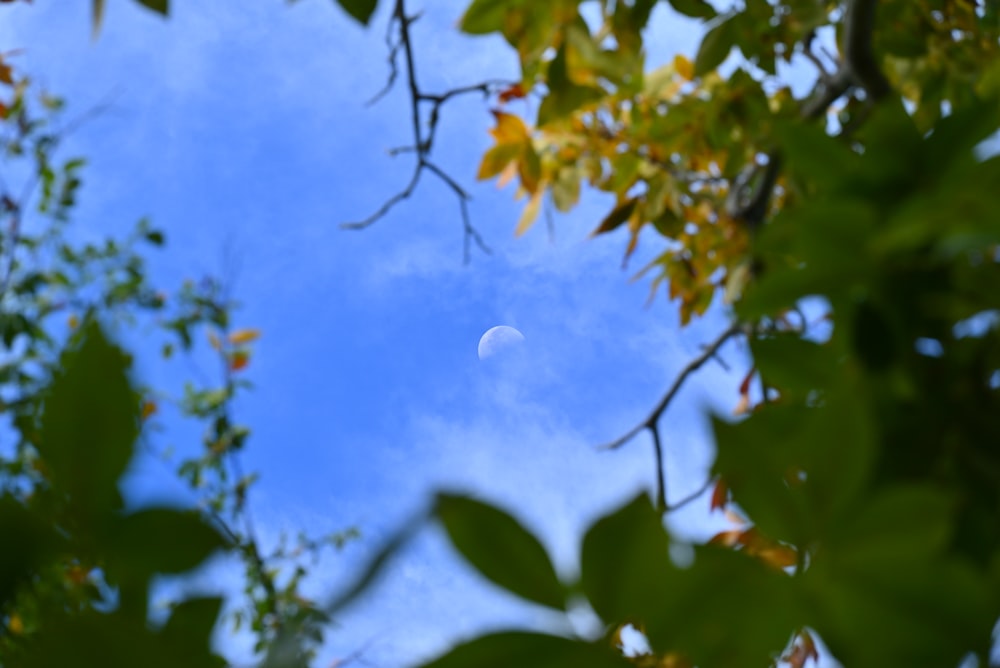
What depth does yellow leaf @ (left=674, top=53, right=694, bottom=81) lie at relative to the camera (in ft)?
4.66

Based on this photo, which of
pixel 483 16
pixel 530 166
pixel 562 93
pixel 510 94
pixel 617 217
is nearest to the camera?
pixel 483 16

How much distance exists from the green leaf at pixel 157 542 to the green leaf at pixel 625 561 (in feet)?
0.29

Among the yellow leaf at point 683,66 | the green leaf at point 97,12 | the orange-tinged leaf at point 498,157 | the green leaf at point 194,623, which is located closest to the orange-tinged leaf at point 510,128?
the orange-tinged leaf at point 498,157

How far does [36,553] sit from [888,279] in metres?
0.22

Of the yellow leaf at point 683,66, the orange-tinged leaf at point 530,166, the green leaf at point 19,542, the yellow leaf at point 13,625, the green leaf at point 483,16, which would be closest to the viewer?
the green leaf at point 19,542

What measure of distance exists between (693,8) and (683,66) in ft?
2.04

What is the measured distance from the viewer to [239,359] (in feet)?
8.71

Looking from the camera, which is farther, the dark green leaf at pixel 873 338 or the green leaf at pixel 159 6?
the green leaf at pixel 159 6

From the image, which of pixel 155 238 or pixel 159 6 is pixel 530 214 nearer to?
pixel 159 6

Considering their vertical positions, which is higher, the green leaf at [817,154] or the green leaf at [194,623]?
the green leaf at [817,154]

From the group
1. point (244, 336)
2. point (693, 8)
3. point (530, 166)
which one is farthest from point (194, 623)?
point (244, 336)

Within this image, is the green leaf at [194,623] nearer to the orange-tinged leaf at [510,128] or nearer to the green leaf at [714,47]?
the green leaf at [714,47]

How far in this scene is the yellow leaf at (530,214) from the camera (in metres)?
1.31

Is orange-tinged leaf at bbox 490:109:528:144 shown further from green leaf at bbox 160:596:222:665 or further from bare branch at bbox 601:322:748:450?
green leaf at bbox 160:596:222:665
